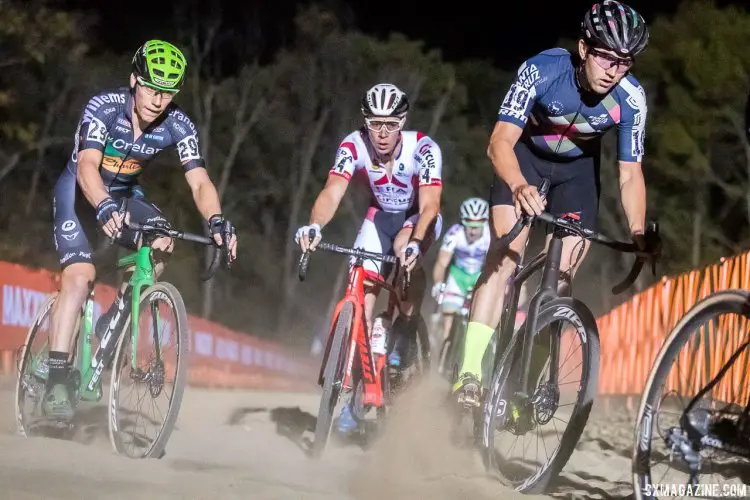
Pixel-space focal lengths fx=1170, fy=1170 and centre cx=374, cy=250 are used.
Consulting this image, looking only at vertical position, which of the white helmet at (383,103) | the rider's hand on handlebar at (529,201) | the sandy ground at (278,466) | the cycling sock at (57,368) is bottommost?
the sandy ground at (278,466)

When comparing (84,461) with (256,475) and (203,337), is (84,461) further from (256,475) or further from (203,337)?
(203,337)

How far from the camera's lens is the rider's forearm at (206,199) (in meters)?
7.21

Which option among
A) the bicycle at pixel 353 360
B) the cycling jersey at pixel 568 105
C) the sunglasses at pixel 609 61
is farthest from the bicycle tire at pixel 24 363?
the sunglasses at pixel 609 61

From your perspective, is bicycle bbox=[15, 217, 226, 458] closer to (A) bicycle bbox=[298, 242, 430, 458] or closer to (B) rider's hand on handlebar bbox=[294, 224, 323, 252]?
(B) rider's hand on handlebar bbox=[294, 224, 323, 252]

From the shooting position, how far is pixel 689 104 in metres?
39.2

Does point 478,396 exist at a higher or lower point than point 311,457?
higher

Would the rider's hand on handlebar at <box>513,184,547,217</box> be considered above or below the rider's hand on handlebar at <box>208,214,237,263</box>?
above

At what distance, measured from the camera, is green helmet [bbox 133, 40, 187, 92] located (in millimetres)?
7008

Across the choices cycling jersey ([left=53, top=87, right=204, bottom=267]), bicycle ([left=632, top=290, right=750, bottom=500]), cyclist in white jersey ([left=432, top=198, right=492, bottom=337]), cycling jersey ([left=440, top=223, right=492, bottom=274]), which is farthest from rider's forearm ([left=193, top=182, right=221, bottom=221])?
cycling jersey ([left=440, top=223, right=492, bottom=274])

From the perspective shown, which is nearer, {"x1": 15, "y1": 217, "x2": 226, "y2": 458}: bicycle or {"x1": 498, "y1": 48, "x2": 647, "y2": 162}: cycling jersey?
{"x1": 498, "y1": 48, "x2": 647, "y2": 162}: cycling jersey

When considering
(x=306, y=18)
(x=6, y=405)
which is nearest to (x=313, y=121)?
(x=306, y=18)

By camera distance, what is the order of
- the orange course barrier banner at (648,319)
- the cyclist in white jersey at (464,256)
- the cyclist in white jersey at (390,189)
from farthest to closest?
the cyclist in white jersey at (464,256) < the orange course barrier banner at (648,319) < the cyclist in white jersey at (390,189)

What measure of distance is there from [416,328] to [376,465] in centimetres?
184

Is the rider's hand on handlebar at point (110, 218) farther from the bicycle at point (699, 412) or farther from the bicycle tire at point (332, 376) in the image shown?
the bicycle at point (699, 412)
